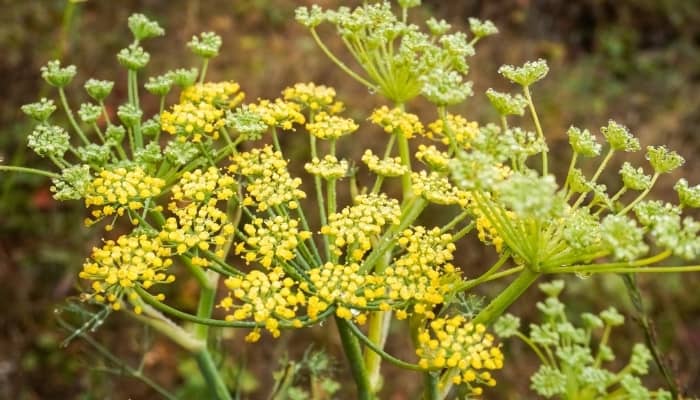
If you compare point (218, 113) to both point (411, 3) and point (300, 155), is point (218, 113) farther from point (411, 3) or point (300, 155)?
point (300, 155)

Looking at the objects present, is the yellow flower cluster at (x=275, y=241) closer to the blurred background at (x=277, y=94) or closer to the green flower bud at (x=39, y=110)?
the green flower bud at (x=39, y=110)

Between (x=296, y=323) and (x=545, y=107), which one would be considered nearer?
(x=296, y=323)

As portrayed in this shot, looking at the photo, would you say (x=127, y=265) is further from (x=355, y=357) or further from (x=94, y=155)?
(x=355, y=357)

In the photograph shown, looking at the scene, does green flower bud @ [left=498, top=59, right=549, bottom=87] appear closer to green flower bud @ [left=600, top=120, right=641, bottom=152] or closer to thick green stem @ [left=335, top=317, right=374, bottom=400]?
green flower bud @ [left=600, top=120, right=641, bottom=152]

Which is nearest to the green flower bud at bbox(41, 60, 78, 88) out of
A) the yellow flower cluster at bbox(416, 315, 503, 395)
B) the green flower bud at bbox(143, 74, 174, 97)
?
the green flower bud at bbox(143, 74, 174, 97)

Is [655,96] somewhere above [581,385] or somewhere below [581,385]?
above

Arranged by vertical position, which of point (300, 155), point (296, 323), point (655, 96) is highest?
point (655, 96)

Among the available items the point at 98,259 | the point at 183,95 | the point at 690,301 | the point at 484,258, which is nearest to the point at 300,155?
the point at 484,258
